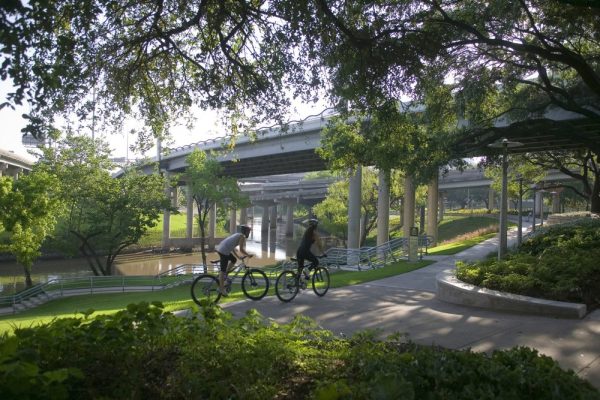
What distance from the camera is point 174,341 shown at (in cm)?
425

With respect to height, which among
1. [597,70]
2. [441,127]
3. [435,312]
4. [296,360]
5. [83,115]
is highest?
[597,70]

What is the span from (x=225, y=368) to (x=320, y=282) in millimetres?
7195

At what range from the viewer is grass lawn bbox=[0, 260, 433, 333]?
48.1 ft

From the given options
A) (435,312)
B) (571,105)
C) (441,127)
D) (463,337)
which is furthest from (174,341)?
(571,105)

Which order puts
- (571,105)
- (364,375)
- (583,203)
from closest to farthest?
(364,375) < (571,105) < (583,203)

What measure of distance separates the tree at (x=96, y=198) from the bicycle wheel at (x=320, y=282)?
21.1m

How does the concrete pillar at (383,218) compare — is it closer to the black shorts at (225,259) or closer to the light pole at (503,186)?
the light pole at (503,186)

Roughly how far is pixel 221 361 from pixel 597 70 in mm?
17474

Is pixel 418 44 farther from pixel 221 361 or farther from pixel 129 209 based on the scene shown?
pixel 129 209

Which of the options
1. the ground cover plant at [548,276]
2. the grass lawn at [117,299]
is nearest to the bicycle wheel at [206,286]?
the grass lawn at [117,299]

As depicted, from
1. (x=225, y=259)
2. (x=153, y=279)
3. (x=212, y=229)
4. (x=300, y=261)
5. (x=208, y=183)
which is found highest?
(x=208, y=183)

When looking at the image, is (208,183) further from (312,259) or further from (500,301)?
(500,301)

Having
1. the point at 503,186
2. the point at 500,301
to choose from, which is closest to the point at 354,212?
the point at 503,186

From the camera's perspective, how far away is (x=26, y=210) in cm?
2300
